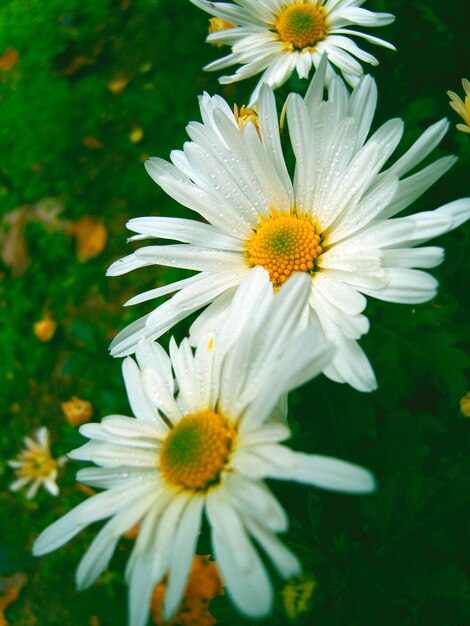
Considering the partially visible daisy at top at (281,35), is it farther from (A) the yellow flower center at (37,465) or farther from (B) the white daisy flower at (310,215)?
(A) the yellow flower center at (37,465)

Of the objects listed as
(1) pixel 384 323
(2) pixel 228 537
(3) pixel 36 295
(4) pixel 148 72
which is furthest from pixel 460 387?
(4) pixel 148 72

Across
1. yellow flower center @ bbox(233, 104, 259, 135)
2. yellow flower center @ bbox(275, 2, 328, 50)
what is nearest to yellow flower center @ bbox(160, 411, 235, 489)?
yellow flower center @ bbox(233, 104, 259, 135)

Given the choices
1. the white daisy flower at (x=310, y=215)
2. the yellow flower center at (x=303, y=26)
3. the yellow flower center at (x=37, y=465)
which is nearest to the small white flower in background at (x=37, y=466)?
the yellow flower center at (x=37, y=465)

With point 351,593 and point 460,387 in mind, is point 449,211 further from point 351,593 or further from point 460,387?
point 351,593

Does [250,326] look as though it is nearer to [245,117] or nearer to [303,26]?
[245,117]

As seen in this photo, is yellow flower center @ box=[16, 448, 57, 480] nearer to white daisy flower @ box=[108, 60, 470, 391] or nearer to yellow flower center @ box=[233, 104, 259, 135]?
white daisy flower @ box=[108, 60, 470, 391]

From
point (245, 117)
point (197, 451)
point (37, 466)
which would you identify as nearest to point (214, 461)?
point (197, 451)
